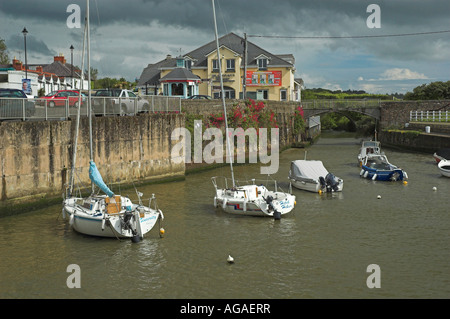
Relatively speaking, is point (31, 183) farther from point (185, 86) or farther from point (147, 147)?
point (185, 86)

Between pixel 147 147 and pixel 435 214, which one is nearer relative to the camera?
pixel 435 214

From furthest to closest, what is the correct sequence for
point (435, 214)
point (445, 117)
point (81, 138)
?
point (445, 117)
point (81, 138)
point (435, 214)

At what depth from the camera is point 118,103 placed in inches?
1380

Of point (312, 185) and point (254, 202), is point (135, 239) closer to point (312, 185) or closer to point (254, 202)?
point (254, 202)

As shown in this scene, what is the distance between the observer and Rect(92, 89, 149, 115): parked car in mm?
33406

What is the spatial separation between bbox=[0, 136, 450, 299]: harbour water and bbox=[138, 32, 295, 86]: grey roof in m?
46.5

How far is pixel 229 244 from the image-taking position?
22.1 m

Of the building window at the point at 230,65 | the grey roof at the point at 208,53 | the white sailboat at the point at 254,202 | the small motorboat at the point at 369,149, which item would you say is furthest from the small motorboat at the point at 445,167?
the building window at the point at 230,65

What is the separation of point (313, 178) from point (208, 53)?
46.5 metres

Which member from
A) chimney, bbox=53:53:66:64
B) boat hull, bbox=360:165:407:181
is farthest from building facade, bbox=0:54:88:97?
boat hull, bbox=360:165:407:181

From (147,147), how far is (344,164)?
21.0 meters

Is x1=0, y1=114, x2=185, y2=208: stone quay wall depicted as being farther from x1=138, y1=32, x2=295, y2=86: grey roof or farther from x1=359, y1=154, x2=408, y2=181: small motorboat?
x1=138, y1=32, x2=295, y2=86: grey roof

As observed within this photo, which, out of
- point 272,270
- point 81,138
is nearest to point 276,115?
point 81,138

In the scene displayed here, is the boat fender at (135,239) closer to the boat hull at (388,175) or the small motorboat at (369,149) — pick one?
the boat hull at (388,175)
